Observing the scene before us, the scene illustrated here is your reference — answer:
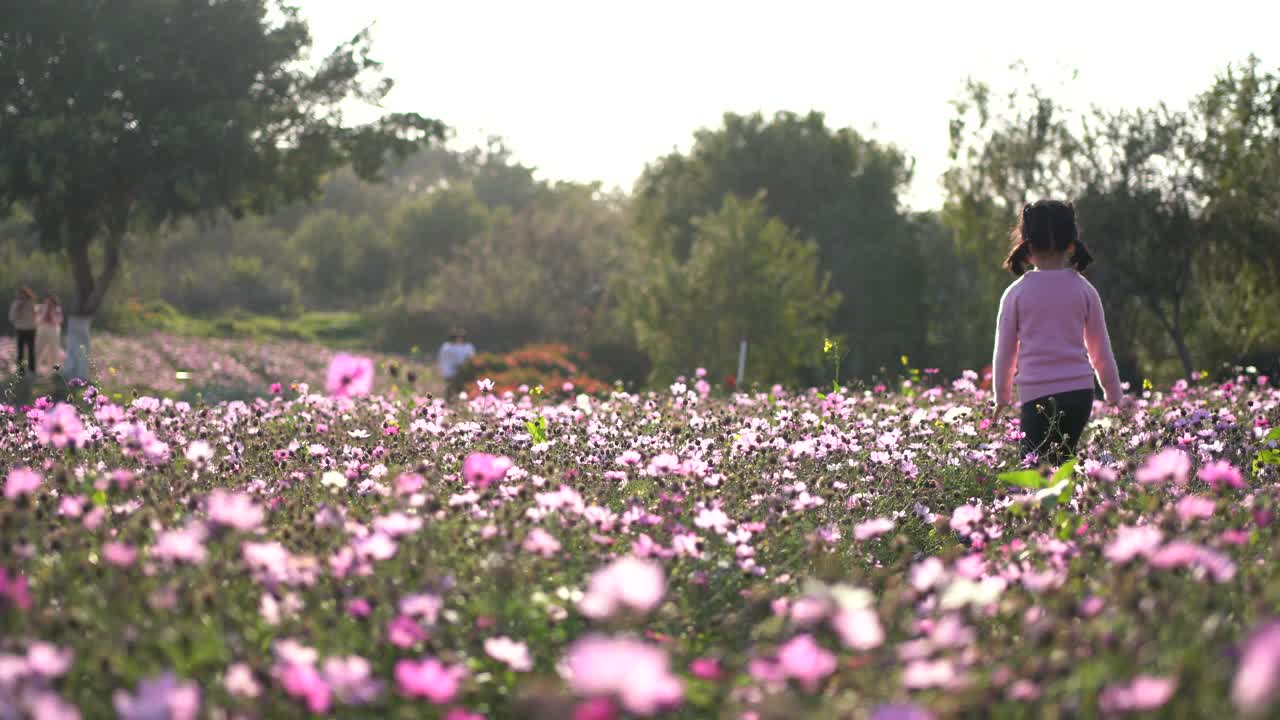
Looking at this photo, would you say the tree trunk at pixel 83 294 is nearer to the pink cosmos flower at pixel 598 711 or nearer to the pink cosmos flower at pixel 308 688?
the pink cosmos flower at pixel 308 688

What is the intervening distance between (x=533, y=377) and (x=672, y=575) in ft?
50.0

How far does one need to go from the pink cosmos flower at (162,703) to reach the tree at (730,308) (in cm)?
2117

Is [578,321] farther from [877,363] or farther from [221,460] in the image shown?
[221,460]

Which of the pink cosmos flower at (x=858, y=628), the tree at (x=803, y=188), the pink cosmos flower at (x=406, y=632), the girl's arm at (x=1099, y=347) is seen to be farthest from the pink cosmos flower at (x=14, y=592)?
the tree at (x=803, y=188)

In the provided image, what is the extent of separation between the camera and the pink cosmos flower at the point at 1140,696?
6.86 feet

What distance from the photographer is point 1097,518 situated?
4.21 metres

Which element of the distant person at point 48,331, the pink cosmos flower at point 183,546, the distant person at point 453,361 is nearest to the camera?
the pink cosmos flower at point 183,546

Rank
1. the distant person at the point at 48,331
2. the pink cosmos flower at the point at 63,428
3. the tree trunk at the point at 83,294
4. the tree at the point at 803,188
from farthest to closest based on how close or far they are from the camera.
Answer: the tree at the point at 803,188 → the tree trunk at the point at 83,294 → the distant person at the point at 48,331 → the pink cosmos flower at the point at 63,428

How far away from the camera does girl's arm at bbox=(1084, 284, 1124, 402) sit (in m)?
5.83

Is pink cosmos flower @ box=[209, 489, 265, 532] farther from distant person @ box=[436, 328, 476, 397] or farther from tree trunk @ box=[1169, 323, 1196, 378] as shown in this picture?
tree trunk @ box=[1169, 323, 1196, 378]

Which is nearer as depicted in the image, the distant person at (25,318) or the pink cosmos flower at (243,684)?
the pink cosmos flower at (243,684)

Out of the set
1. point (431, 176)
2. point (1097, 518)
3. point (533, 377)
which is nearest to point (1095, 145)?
point (533, 377)

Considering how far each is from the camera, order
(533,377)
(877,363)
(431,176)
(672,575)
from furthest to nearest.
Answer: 1. (431,176)
2. (877,363)
3. (533,377)
4. (672,575)

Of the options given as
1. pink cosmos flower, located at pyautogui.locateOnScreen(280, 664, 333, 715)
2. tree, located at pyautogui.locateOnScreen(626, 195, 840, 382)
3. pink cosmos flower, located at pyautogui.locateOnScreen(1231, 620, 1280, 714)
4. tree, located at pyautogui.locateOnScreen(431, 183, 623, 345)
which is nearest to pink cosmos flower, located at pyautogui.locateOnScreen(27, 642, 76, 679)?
pink cosmos flower, located at pyautogui.locateOnScreen(280, 664, 333, 715)
